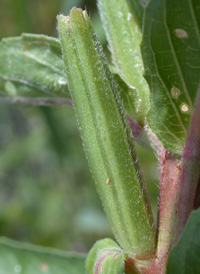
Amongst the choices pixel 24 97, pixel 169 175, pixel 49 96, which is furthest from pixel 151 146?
pixel 24 97

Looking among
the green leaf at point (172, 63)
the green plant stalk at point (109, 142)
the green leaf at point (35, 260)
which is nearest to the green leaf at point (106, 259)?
the green plant stalk at point (109, 142)

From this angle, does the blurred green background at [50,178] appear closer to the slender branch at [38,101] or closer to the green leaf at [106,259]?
the slender branch at [38,101]

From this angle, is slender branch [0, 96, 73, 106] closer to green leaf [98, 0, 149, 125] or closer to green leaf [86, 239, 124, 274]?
green leaf [98, 0, 149, 125]

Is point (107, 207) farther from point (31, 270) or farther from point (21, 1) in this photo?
point (21, 1)

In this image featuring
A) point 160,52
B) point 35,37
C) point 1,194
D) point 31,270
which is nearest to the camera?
point 160,52

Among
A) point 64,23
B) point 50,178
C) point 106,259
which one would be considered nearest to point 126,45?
point 64,23

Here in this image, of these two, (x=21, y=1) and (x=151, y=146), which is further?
(x=21, y=1)
